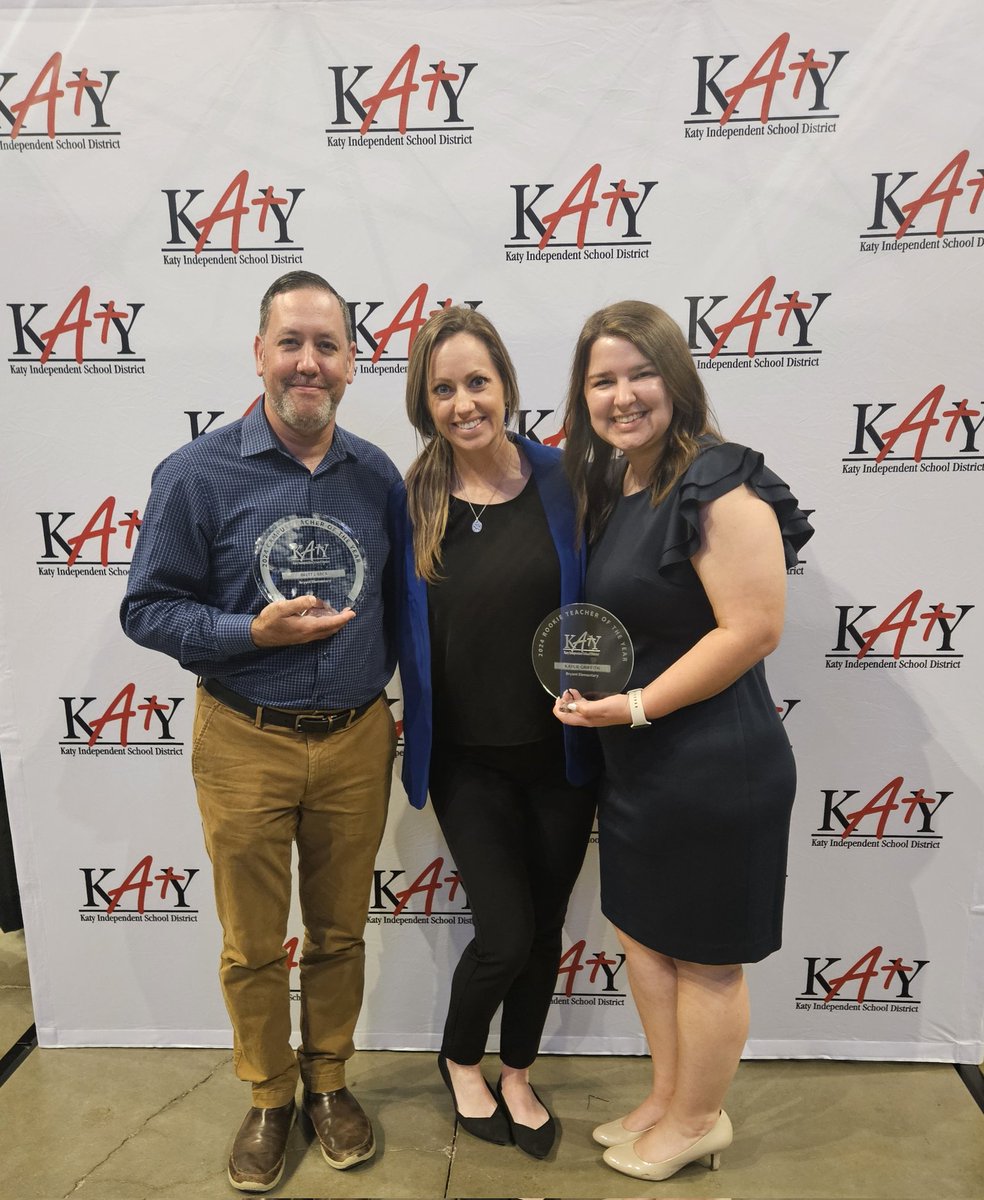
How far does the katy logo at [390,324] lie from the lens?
6.89 feet

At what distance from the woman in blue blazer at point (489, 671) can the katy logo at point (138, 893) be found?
89cm

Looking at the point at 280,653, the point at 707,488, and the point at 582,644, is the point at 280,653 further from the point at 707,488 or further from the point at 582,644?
the point at 707,488

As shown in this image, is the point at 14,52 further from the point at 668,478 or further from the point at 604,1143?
the point at 604,1143

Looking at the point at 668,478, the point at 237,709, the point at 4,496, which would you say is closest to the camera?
the point at 668,478

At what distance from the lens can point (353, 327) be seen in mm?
2115

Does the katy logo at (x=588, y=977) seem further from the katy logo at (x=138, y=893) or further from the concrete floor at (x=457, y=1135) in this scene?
the katy logo at (x=138, y=893)

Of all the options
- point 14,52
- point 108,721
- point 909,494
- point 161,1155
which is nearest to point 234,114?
point 14,52

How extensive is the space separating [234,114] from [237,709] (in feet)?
4.61

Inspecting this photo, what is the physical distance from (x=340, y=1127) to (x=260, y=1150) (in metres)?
0.18

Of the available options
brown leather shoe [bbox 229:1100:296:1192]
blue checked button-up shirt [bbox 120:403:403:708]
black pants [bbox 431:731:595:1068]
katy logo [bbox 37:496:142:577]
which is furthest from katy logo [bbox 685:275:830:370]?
brown leather shoe [bbox 229:1100:296:1192]

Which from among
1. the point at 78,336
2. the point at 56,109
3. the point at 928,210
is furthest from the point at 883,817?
the point at 56,109

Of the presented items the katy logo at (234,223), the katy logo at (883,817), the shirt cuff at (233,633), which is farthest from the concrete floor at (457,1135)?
the katy logo at (234,223)

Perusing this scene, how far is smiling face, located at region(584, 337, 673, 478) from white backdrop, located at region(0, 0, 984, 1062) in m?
0.53

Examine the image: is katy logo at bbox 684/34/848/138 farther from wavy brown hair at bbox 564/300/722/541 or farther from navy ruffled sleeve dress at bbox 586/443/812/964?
navy ruffled sleeve dress at bbox 586/443/812/964
